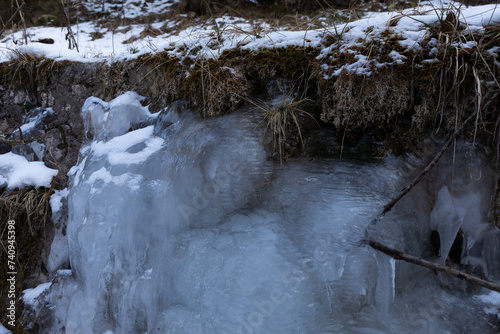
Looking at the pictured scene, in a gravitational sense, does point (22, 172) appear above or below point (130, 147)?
below

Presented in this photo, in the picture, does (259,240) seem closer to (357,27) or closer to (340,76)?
(340,76)

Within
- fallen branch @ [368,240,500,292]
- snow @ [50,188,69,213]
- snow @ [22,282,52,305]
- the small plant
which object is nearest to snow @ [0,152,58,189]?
snow @ [50,188,69,213]

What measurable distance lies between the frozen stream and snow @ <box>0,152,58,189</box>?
55 cm

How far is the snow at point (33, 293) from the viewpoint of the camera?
222cm

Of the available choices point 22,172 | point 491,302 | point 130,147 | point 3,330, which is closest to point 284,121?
point 130,147

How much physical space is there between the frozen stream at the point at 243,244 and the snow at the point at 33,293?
104mm

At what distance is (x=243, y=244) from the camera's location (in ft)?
5.62

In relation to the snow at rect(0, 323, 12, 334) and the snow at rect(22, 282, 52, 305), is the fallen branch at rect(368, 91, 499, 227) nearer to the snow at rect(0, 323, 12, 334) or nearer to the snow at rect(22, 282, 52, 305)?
the snow at rect(22, 282, 52, 305)

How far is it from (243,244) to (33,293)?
1830mm

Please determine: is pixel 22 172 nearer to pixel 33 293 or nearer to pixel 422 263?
pixel 33 293

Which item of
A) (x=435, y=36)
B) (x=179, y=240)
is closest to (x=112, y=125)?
(x=179, y=240)

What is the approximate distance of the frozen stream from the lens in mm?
1524

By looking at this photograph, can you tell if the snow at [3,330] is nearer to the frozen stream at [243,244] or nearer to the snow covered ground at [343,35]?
the frozen stream at [243,244]

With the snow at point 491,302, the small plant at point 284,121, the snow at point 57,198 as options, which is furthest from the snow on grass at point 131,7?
the snow at point 491,302
